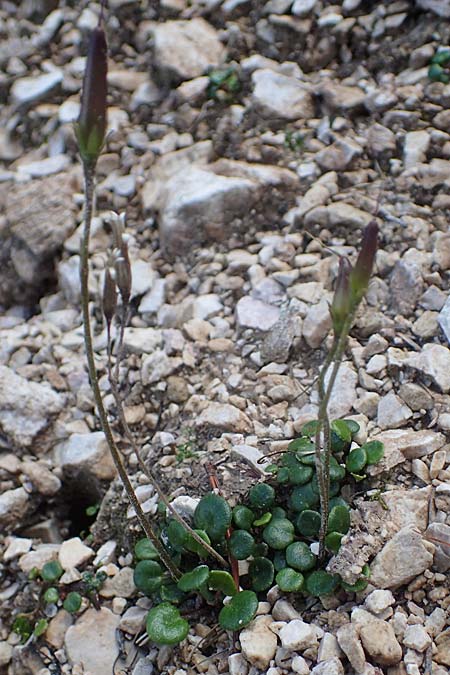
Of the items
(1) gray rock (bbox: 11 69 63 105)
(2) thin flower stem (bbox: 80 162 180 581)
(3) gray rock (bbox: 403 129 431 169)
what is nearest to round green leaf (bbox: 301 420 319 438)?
(2) thin flower stem (bbox: 80 162 180 581)

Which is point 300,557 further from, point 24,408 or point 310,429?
point 24,408

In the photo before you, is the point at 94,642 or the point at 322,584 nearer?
the point at 322,584

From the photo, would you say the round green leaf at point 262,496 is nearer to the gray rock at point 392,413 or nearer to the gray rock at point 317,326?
the gray rock at point 392,413

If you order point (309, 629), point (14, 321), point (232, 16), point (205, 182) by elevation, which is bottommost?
point (14, 321)

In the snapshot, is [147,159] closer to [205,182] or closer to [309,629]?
[205,182]

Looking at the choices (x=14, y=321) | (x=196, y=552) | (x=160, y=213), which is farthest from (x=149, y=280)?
(x=196, y=552)

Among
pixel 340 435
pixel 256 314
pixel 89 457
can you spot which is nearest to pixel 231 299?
pixel 256 314

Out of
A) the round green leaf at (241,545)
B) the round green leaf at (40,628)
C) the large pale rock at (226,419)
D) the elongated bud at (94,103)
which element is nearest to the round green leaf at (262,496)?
the round green leaf at (241,545)
